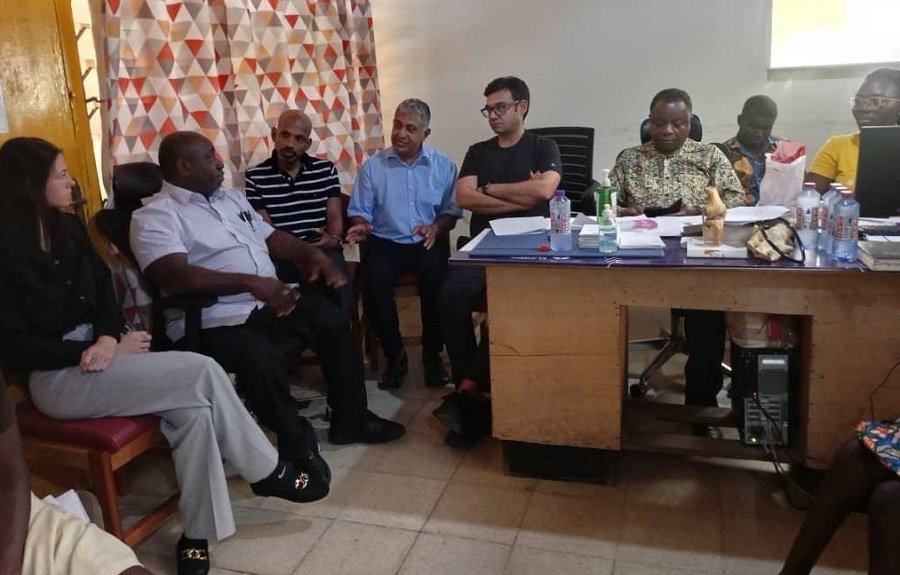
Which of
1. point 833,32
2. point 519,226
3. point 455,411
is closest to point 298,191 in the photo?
point 519,226

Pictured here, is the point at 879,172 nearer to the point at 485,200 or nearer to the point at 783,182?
the point at 783,182

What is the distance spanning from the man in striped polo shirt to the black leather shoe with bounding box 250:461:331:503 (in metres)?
1.04

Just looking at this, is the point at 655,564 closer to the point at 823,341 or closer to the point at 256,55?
the point at 823,341

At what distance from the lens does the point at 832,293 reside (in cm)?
192

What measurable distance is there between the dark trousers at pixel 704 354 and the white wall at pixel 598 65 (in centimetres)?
194

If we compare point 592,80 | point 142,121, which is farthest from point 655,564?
point 592,80

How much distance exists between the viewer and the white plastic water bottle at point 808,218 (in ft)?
6.97

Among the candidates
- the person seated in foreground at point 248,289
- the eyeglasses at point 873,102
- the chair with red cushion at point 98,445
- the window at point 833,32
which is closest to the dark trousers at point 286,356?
the person seated in foreground at point 248,289

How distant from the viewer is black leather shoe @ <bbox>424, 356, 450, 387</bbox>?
313cm

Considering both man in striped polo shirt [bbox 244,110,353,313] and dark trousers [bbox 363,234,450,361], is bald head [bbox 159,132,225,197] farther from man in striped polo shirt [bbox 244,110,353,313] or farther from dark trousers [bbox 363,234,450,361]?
dark trousers [bbox 363,234,450,361]

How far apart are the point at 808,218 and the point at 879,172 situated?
0.23 m

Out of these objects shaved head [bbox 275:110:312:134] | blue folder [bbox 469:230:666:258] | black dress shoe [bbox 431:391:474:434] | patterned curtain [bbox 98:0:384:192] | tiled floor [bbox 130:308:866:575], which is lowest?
tiled floor [bbox 130:308:866:575]

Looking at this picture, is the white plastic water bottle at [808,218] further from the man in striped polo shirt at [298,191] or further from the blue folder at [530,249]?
the man in striped polo shirt at [298,191]

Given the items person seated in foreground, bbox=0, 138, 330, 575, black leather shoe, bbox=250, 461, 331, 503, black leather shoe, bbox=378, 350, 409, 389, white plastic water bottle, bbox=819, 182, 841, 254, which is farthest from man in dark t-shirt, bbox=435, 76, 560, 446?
white plastic water bottle, bbox=819, 182, 841, 254
